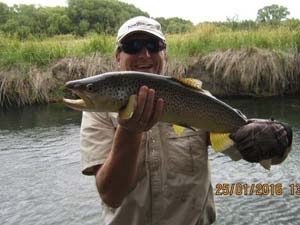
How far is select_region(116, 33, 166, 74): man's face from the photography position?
2.98 meters

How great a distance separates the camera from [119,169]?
105 inches

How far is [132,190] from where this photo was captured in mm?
2846

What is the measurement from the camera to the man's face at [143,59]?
117 inches

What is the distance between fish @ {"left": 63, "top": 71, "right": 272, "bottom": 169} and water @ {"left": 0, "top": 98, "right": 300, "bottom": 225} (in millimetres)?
3914

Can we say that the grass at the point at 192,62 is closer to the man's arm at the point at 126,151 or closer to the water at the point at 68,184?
the water at the point at 68,184

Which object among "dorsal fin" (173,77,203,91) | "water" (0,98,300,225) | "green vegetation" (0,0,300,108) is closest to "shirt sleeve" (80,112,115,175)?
"dorsal fin" (173,77,203,91)

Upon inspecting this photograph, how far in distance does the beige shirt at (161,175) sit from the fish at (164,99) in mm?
209

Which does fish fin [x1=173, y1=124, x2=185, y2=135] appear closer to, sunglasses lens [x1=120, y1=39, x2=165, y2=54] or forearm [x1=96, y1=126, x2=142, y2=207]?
forearm [x1=96, y1=126, x2=142, y2=207]

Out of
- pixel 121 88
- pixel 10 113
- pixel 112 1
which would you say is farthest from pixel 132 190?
pixel 112 1

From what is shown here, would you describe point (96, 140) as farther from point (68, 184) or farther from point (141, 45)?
point (68, 184)

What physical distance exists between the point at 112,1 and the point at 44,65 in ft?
189
